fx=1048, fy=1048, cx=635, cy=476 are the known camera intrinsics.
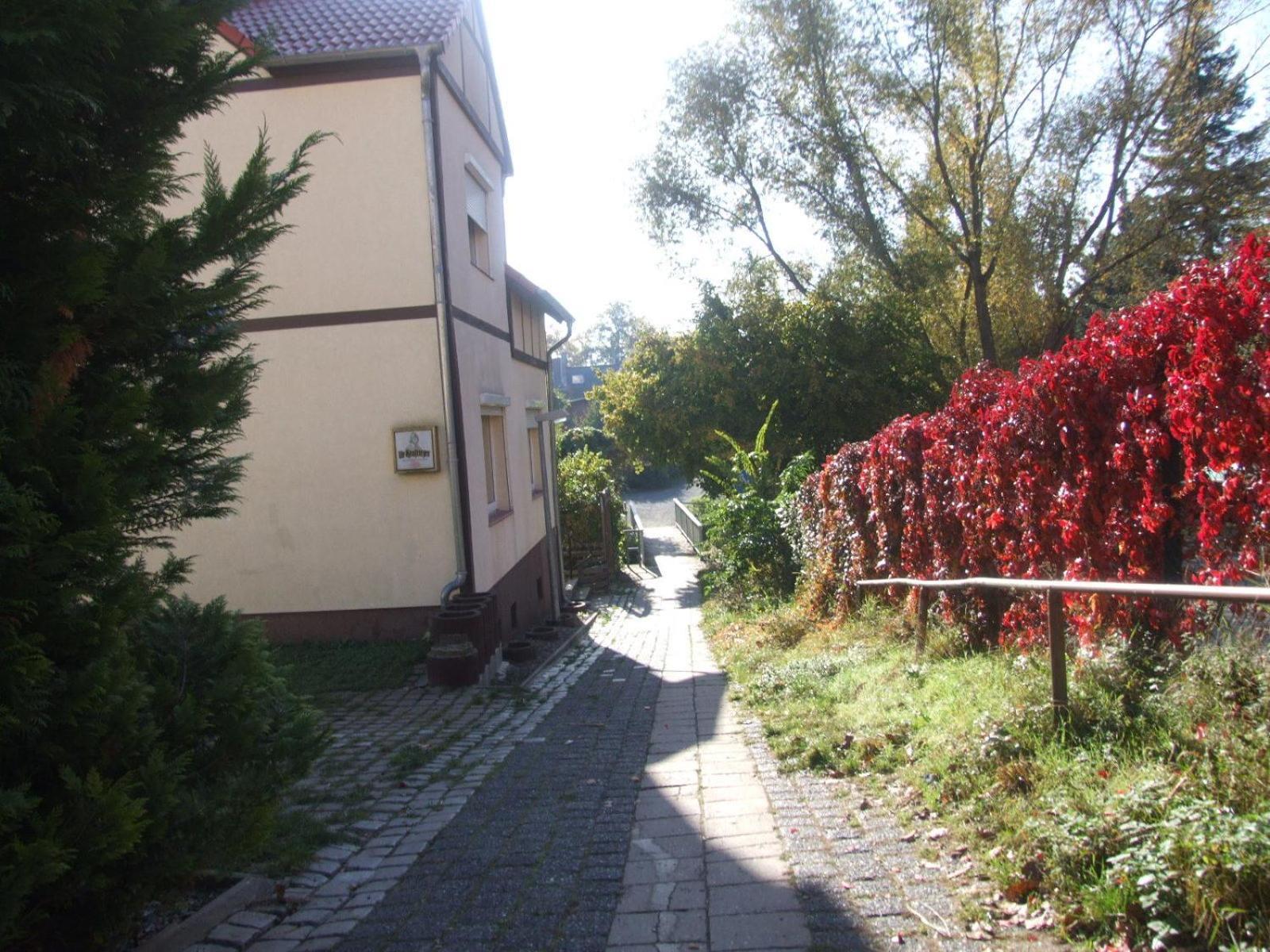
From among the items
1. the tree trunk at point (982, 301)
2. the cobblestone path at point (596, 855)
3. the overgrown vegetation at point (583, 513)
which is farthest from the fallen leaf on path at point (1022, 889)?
the overgrown vegetation at point (583, 513)

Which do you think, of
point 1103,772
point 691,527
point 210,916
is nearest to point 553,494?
point 210,916

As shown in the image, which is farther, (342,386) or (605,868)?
(342,386)

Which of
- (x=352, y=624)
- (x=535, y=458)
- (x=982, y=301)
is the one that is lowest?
(x=352, y=624)

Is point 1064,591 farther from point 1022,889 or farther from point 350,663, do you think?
point 350,663

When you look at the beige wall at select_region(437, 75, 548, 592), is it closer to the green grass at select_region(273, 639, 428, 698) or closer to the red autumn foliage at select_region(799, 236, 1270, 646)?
the green grass at select_region(273, 639, 428, 698)

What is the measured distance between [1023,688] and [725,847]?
148 centimetres

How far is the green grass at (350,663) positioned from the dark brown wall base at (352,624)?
0.10m

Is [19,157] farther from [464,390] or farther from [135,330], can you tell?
[464,390]

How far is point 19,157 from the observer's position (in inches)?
127

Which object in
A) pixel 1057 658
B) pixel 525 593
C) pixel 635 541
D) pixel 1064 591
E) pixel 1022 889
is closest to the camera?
pixel 1022 889

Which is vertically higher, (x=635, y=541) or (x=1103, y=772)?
(x=1103, y=772)

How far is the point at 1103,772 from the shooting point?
366 centimetres

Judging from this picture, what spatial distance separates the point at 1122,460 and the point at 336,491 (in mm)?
7753

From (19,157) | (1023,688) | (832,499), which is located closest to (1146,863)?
(1023,688)
